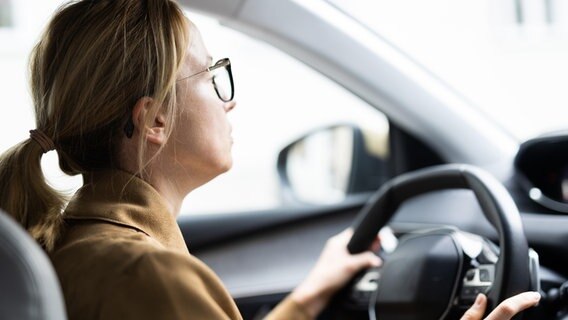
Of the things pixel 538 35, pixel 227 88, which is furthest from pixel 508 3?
pixel 227 88

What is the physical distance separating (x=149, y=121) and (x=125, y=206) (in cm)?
16

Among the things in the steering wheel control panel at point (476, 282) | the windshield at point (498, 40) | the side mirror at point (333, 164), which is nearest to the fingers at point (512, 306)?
the steering wheel control panel at point (476, 282)

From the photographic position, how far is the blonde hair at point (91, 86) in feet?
4.87

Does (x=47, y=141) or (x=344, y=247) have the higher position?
(x=47, y=141)

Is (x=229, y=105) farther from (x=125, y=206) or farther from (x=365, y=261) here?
(x=365, y=261)

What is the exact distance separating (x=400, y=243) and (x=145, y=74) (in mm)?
843

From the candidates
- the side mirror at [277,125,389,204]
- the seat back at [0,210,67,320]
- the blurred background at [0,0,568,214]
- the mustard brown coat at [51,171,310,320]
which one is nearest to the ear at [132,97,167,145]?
the mustard brown coat at [51,171,310,320]

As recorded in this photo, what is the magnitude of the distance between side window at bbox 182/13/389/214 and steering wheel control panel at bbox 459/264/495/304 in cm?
84

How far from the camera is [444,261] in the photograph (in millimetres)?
1846

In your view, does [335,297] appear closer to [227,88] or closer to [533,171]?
[533,171]

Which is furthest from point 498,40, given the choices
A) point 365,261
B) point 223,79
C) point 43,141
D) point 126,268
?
point 126,268

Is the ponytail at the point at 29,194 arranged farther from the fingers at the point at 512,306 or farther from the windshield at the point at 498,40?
the windshield at the point at 498,40

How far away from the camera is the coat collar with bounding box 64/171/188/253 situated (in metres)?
1.43

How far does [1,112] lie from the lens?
6.15m
